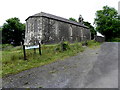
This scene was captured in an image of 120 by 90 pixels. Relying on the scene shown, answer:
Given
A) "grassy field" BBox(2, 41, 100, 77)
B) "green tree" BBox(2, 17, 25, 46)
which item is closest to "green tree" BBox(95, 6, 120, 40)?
"green tree" BBox(2, 17, 25, 46)

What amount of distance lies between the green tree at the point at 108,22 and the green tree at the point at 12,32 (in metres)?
26.9

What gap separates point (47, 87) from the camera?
4.74 meters

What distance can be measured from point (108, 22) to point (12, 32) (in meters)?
32.1

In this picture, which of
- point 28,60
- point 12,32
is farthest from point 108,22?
point 28,60

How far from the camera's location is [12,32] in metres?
44.2

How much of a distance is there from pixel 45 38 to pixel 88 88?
2595 cm

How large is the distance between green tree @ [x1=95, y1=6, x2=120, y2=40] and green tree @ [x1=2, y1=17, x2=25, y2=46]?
26.9 metres

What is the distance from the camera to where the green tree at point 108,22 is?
39.1 metres

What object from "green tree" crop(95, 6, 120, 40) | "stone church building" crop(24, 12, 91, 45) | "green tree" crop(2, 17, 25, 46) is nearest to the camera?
"stone church building" crop(24, 12, 91, 45)

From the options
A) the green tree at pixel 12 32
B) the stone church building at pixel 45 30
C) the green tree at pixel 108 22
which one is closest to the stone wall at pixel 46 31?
the stone church building at pixel 45 30

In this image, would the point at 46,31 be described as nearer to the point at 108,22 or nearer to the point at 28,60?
the point at 28,60

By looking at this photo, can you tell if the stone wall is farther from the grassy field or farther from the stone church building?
the grassy field

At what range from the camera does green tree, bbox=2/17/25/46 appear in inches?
1720

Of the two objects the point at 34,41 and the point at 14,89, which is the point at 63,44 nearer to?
the point at 14,89
